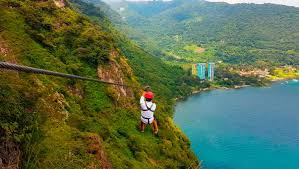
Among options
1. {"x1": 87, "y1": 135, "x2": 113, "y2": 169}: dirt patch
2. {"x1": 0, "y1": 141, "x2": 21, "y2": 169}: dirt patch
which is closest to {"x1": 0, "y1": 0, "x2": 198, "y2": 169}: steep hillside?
{"x1": 87, "y1": 135, "x2": 113, "y2": 169}: dirt patch

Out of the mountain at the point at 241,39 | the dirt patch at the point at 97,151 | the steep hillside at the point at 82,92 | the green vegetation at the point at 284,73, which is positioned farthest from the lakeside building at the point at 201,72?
the dirt patch at the point at 97,151

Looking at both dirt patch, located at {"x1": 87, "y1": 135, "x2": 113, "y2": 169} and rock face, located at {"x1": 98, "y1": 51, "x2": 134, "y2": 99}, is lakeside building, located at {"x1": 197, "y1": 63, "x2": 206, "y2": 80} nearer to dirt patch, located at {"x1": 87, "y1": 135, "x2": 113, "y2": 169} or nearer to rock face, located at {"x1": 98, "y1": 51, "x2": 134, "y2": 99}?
rock face, located at {"x1": 98, "y1": 51, "x2": 134, "y2": 99}

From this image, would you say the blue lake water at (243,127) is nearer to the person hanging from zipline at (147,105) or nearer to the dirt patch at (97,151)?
the dirt patch at (97,151)

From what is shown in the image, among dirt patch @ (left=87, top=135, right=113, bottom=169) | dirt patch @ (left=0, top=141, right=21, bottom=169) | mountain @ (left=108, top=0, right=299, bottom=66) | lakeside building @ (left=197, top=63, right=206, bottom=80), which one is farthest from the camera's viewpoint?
mountain @ (left=108, top=0, right=299, bottom=66)

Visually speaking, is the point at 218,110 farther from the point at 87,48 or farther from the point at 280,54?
the point at 280,54

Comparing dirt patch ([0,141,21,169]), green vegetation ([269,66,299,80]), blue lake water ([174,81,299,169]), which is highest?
dirt patch ([0,141,21,169])

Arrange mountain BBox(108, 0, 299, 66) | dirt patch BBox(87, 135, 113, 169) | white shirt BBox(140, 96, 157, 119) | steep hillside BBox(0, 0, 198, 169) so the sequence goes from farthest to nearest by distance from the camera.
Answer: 1. mountain BBox(108, 0, 299, 66)
2. steep hillside BBox(0, 0, 198, 169)
3. dirt patch BBox(87, 135, 113, 169)
4. white shirt BBox(140, 96, 157, 119)

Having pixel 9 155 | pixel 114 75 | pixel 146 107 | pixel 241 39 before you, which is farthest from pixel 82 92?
pixel 241 39
